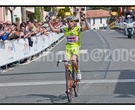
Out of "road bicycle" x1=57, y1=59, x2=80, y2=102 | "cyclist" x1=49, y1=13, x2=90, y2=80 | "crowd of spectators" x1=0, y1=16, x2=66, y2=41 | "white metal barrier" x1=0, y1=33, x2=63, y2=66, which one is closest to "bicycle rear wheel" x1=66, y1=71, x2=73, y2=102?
"road bicycle" x1=57, y1=59, x2=80, y2=102

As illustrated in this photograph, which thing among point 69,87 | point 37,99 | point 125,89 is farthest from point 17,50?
point 69,87

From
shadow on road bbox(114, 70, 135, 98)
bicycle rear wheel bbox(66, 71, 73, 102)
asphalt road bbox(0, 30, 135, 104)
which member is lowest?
asphalt road bbox(0, 30, 135, 104)

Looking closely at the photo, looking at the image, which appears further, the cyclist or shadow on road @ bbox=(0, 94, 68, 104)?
the cyclist

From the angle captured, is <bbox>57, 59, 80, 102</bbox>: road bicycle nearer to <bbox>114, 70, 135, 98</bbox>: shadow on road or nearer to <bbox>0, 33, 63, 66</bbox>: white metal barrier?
<bbox>114, 70, 135, 98</bbox>: shadow on road

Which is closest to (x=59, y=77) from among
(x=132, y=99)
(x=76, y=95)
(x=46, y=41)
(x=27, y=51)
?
(x=76, y=95)

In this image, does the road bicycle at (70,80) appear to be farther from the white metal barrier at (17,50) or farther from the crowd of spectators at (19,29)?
the white metal barrier at (17,50)

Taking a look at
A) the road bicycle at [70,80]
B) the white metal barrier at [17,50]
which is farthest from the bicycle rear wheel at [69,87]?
the white metal barrier at [17,50]

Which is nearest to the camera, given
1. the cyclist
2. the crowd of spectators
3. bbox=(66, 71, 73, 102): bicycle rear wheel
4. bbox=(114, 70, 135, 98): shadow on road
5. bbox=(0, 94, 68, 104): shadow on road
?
bbox=(66, 71, 73, 102): bicycle rear wheel

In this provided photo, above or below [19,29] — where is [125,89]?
below

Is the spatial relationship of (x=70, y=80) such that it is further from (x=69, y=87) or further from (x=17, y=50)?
(x=17, y=50)

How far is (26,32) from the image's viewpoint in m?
19.3

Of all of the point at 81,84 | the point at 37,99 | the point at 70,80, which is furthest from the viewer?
the point at 81,84

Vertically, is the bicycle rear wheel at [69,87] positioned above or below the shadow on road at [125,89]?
above

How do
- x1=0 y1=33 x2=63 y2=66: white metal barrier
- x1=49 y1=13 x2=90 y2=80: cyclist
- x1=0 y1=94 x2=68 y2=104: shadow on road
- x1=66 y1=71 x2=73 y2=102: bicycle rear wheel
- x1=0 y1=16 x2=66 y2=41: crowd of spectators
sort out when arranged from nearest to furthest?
x1=66 y1=71 x2=73 y2=102: bicycle rear wheel → x1=0 y1=94 x2=68 y2=104: shadow on road → x1=49 y1=13 x2=90 y2=80: cyclist → x1=0 y1=33 x2=63 y2=66: white metal barrier → x1=0 y1=16 x2=66 y2=41: crowd of spectators
